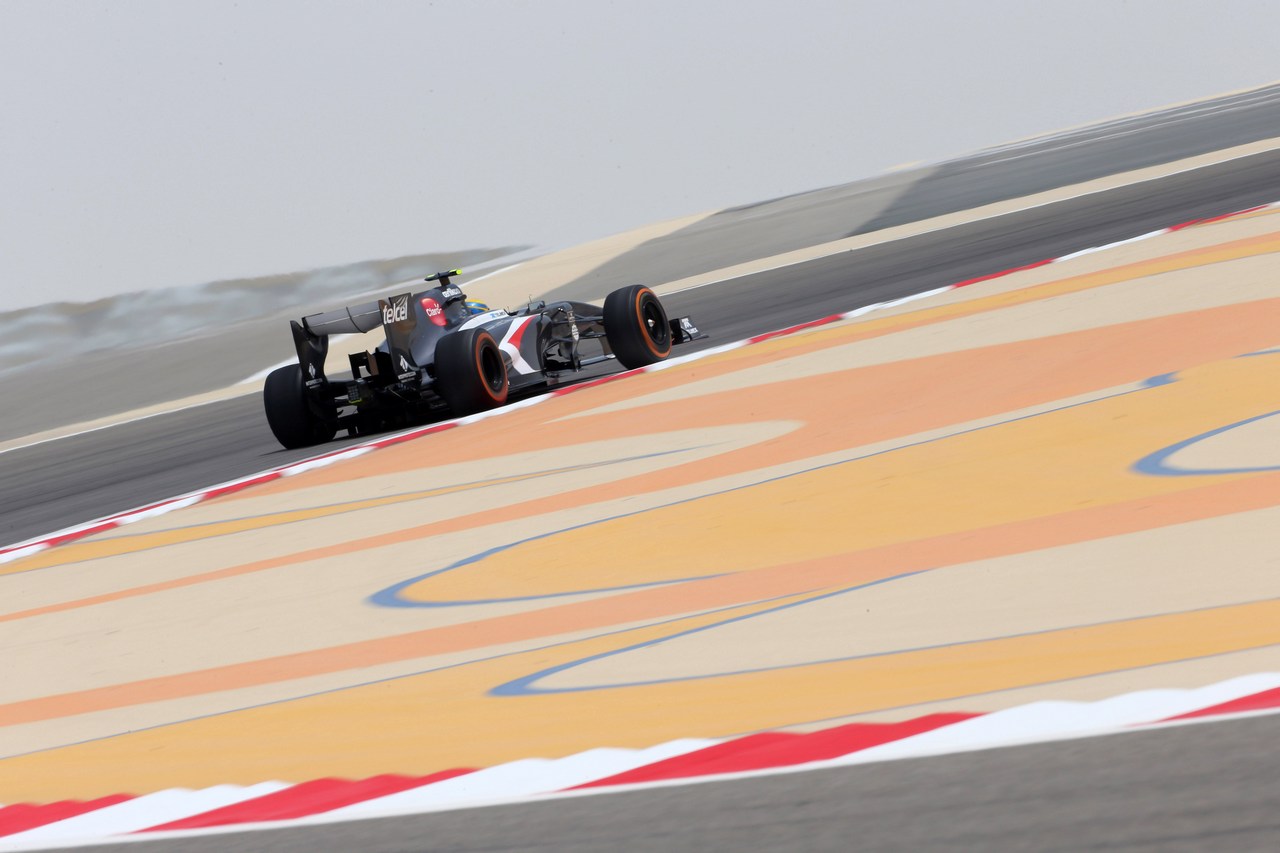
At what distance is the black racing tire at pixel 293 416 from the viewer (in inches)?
465

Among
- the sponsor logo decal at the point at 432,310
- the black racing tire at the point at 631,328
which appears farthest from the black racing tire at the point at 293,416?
the black racing tire at the point at 631,328

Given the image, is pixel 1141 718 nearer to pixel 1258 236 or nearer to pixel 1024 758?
pixel 1024 758

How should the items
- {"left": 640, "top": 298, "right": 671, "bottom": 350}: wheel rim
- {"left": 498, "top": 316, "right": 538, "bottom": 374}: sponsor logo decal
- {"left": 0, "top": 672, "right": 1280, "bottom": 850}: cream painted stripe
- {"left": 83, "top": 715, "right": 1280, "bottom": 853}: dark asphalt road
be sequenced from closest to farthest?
{"left": 83, "top": 715, "right": 1280, "bottom": 853}: dark asphalt road < {"left": 0, "top": 672, "right": 1280, "bottom": 850}: cream painted stripe < {"left": 498, "top": 316, "right": 538, "bottom": 374}: sponsor logo decal < {"left": 640, "top": 298, "right": 671, "bottom": 350}: wheel rim

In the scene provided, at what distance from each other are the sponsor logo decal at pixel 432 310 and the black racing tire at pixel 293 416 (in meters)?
1.08

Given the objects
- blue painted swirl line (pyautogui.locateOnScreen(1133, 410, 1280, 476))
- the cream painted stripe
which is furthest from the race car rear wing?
the cream painted stripe

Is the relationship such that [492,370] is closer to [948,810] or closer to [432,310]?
[432,310]

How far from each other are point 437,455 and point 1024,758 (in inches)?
278

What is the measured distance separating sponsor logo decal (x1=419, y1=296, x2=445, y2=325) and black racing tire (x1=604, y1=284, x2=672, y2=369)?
122cm

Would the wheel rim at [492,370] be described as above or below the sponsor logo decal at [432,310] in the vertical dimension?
below

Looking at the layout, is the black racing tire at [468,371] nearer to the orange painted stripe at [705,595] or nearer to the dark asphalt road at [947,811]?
the orange painted stripe at [705,595]

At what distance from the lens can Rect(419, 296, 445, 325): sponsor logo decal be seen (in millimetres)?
11617

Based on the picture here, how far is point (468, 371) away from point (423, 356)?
2.33ft

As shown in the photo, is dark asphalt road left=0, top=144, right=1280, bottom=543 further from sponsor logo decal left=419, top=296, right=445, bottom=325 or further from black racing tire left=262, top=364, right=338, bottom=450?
sponsor logo decal left=419, top=296, right=445, bottom=325

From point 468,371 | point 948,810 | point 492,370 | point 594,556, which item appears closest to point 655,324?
point 492,370
